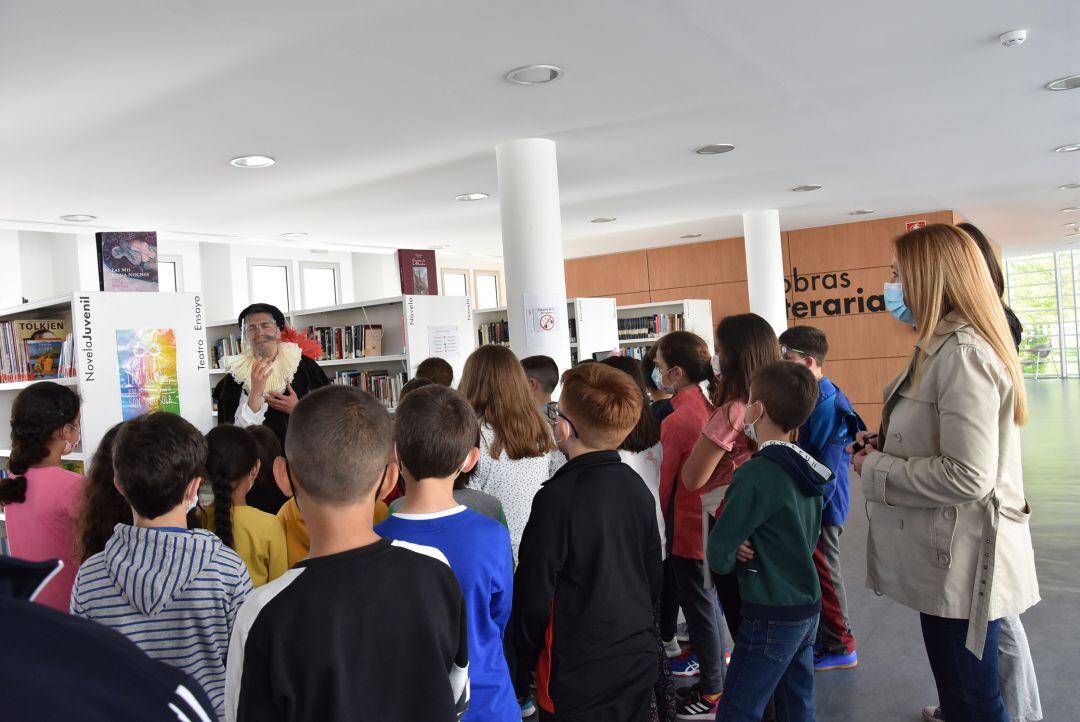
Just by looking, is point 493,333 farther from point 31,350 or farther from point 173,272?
point 173,272

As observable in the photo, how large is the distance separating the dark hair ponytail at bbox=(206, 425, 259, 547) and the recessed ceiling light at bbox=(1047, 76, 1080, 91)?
5.41 m

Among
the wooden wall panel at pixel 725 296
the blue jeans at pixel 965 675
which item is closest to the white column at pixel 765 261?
the wooden wall panel at pixel 725 296

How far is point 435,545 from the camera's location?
1.59m

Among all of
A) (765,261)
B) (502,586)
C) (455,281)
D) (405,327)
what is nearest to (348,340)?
(405,327)

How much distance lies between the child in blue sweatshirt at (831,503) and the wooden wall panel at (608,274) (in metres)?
9.22

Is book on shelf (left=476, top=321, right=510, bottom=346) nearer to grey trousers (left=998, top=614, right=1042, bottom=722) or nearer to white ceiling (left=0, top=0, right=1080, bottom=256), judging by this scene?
white ceiling (left=0, top=0, right=1080, bottom=256)

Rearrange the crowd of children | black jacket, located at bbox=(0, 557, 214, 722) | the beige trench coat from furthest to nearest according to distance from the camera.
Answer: the beige trench coat
the crowd of children
black jacket, located at bbox=(0, 557, 214, 722)

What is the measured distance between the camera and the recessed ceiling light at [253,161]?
555 centimetres

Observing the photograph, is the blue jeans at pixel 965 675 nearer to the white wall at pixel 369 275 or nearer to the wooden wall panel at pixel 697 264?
the wooden wall panel at pixel 697 264

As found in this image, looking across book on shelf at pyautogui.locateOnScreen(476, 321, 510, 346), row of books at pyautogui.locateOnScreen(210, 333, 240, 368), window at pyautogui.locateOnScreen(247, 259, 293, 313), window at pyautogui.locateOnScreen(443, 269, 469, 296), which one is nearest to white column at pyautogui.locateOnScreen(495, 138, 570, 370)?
book on shelf at pyautogui.locateOnScreen(476, 321, 510, 346)

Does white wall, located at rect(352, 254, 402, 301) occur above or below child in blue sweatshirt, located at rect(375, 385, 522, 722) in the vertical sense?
above

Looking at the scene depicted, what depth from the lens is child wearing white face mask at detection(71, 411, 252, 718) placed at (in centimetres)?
165

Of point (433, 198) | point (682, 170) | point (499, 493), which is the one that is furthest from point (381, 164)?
point (499, 493)

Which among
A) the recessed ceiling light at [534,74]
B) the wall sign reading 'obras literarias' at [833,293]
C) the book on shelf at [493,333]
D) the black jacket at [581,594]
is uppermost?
the recessed ceiling light at [534,74]
